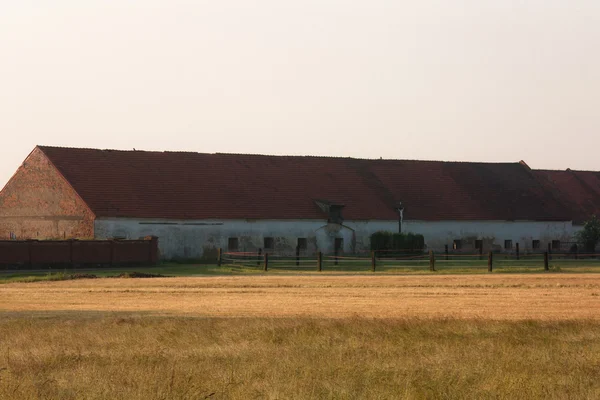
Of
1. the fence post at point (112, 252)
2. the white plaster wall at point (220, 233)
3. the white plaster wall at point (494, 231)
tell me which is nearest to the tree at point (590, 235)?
the white plaster wall at point (494, 231)

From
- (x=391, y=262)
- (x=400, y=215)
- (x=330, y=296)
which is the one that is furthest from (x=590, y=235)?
(x=330, y=296)

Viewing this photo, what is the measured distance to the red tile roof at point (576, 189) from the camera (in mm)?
A: 73375

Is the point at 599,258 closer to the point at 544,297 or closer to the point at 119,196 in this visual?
the point at 119,196

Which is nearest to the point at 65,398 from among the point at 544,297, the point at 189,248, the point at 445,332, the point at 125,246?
the point at 445,332

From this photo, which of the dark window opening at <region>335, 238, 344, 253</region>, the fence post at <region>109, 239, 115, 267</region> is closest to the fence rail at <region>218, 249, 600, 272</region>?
the dark window opening at <region>335, 238, 344, 253</region>

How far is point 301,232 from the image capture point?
61500 millimetres

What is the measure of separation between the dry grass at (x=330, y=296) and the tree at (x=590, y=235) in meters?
27.2

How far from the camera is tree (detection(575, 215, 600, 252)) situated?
65.4 metres

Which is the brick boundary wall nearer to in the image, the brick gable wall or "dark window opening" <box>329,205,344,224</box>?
the brick gable wall

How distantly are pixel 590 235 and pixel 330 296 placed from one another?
4101 centimetres

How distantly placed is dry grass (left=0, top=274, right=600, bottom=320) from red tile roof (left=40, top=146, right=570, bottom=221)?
2043 centimetres

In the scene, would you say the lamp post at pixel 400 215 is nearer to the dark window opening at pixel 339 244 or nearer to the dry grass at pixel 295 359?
the dark window opening at pixel 339 244

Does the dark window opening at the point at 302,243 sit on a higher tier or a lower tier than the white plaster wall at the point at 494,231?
lower

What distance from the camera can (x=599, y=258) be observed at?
62.5 metres
